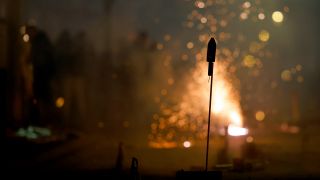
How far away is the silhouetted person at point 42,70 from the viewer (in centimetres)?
3691

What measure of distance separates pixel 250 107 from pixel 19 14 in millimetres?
20741

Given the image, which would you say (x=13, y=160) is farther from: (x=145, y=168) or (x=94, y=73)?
(x=94, y=73)

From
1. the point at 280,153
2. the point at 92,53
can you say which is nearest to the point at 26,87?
the point at 92,53

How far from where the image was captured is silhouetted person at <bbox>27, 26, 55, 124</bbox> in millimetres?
36906

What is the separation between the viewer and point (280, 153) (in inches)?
894

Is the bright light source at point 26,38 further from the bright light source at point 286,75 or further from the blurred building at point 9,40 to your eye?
the bright light source at point 286,75

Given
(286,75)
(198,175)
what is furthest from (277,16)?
(198,175)

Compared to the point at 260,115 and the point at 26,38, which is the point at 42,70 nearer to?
the point at 26,38

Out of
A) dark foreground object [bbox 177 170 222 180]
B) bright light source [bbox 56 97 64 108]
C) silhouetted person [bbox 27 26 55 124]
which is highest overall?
silhouetted person [bbox 27 26 55 124]

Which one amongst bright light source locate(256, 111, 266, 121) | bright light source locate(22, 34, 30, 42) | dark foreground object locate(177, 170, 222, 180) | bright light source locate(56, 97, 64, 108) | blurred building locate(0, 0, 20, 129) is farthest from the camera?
bright light source locate(256, 111, 266, 121)

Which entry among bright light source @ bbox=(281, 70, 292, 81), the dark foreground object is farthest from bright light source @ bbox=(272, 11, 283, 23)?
the dark foreground object

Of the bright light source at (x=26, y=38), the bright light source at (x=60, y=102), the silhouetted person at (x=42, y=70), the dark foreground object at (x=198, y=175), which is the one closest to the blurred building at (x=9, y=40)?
the bright light source at (x=26, y=38)

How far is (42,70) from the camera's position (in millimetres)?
38125

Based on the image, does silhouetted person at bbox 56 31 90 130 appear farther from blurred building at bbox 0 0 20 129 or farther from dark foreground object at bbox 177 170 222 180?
dark foreground object at bbox 177 170 222 180
